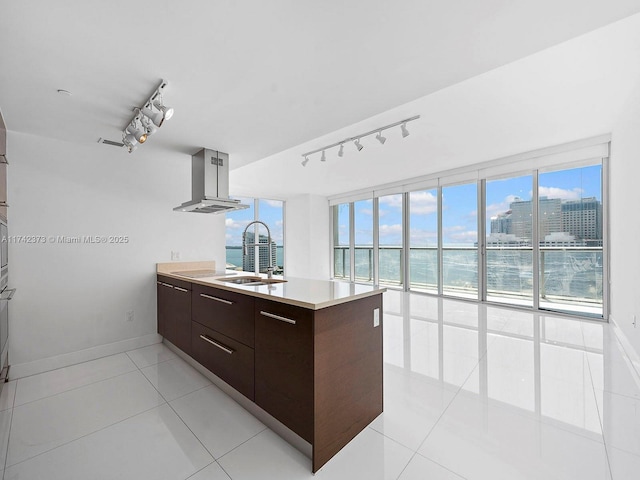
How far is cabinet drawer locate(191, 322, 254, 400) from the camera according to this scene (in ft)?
6.32

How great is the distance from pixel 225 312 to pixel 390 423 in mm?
1363

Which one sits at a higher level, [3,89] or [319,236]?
[3,89]

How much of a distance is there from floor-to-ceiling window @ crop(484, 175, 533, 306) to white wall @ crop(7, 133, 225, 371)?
16.0ft

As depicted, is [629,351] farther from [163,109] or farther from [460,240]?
[163,109]

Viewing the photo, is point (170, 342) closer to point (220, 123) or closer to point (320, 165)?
point (220, 123)

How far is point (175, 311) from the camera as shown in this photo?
2953 mm

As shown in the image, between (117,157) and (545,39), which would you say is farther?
(117,157)

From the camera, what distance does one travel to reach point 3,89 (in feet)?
6.29

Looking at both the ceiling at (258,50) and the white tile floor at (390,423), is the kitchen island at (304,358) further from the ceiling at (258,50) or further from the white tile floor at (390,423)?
the ceiling at (258,50)

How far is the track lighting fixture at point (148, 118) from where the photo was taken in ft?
6.49

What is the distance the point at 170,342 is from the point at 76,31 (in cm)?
285

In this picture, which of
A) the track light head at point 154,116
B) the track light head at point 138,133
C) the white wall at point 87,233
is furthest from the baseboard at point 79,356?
the track light head at point 154,116

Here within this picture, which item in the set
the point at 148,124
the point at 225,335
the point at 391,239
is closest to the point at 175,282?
the point at 225,335

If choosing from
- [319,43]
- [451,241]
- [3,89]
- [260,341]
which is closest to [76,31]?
[3,89]
